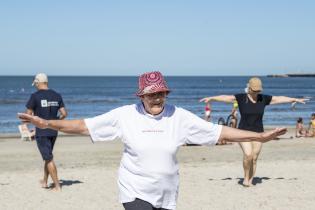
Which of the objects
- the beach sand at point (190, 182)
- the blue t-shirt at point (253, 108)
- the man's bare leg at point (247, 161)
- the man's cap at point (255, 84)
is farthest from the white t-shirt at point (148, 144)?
the man's bare leg at point (247, 161)

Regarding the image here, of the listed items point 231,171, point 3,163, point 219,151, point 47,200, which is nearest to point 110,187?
point 47,200

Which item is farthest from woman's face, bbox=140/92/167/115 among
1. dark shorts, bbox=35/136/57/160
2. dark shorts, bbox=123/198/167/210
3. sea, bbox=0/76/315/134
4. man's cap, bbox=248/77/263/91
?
man's cap, bbox=248/77/263/91

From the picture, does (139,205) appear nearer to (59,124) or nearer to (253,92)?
(59,124)

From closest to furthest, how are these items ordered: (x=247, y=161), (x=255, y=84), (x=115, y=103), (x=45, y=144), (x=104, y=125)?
(x=104, y=125) → (x=45, y=144) → (x=255, y=84) → (x=247, y=161) → (x=115, y=103)

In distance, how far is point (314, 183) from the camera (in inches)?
383

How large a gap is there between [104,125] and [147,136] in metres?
0.35

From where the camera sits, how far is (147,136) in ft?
13.2

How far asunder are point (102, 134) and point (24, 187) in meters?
5.59

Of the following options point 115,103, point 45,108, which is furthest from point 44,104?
point 115,103

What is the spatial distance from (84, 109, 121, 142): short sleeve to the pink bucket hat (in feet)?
0.83

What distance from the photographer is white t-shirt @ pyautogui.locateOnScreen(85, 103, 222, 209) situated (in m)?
4.05

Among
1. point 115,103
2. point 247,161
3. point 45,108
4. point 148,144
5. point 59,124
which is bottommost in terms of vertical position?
point 115,103

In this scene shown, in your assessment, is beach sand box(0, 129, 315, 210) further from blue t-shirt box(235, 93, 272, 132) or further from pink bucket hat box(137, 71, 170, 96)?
pink bucket hat box(137, 71, 170, 96)

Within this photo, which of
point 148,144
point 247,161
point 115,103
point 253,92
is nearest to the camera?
point 148,144
